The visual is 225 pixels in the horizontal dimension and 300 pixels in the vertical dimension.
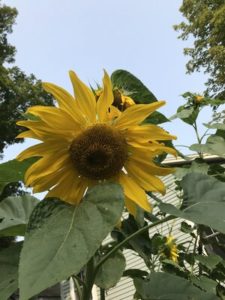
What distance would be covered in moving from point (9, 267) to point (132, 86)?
43 cm

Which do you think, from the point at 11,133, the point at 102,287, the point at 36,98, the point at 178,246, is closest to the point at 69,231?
the point at 102,287

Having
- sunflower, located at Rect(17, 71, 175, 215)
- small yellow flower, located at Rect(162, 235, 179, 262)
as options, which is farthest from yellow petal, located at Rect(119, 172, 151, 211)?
small yellow flower, located at Rect(162, 235, 179, 262)

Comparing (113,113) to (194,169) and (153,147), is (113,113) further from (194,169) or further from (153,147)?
(194,169)

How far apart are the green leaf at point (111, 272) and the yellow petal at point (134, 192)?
180 mm

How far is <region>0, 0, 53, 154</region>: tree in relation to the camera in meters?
12.6

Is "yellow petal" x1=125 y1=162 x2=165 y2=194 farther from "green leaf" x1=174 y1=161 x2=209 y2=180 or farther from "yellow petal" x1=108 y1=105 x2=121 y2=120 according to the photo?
"green leaf" x1=174 y1=161 x2=209 y2=180

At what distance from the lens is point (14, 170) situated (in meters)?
0.84

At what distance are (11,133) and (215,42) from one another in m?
5.75

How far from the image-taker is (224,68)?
41.7 feet

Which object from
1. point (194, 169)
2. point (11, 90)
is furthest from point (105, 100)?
point (11, 90)

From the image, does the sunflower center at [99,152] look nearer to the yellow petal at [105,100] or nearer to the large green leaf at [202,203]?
the yellow petal at [105,100]

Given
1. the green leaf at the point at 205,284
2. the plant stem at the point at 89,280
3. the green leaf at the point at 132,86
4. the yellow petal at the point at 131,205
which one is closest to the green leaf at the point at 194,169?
the green leaf at the point at 205,284

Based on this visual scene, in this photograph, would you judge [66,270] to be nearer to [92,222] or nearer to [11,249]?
[92,222]

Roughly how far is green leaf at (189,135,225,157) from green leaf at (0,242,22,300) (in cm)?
96
